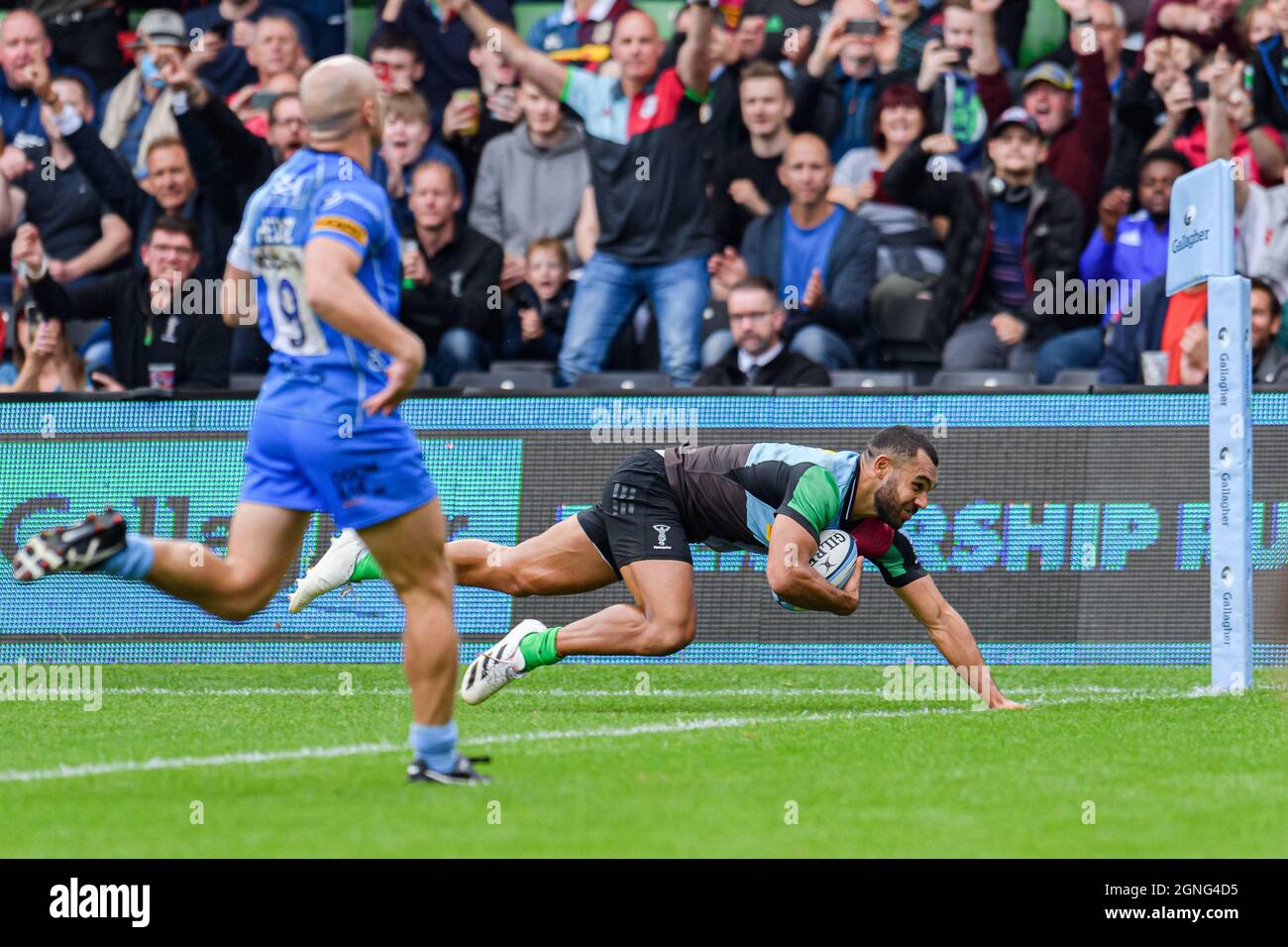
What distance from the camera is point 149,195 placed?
15188 mm

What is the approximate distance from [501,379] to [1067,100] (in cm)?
468

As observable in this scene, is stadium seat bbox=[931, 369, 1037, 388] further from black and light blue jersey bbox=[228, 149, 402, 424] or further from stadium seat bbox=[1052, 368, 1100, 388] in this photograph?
black and light blue jersey bbox=[228, 149, 402, 424]

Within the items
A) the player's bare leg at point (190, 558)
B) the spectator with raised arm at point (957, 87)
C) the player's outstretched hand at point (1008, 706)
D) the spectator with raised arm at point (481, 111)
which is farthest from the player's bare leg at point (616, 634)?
the spectator with raised arm at point (481, 111)

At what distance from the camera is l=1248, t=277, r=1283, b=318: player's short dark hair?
1308cm

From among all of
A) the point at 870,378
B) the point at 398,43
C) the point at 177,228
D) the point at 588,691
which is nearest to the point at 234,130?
the point at 177,228

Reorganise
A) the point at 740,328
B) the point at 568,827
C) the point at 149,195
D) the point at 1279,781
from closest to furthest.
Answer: the point at 568,827, the point at 1279,781, the point at 740,328, the point at 149,195

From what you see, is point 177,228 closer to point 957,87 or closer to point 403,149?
point 403,149

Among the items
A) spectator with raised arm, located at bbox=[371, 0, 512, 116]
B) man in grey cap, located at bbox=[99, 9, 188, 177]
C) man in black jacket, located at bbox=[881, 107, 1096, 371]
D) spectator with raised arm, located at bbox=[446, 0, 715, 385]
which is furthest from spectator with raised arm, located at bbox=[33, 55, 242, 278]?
man in black jacket, located at bbox=[881, 107, 1096, 371]

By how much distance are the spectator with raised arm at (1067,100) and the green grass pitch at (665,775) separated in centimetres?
485

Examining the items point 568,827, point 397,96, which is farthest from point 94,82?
point 568,827

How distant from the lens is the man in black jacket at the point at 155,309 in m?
13.8

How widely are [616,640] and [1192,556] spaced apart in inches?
163

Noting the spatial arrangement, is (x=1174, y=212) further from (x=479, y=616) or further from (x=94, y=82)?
(x=94, y=82)

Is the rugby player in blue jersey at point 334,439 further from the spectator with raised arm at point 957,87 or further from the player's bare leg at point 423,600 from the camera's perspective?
the spectator with raised arm at point 957,87
